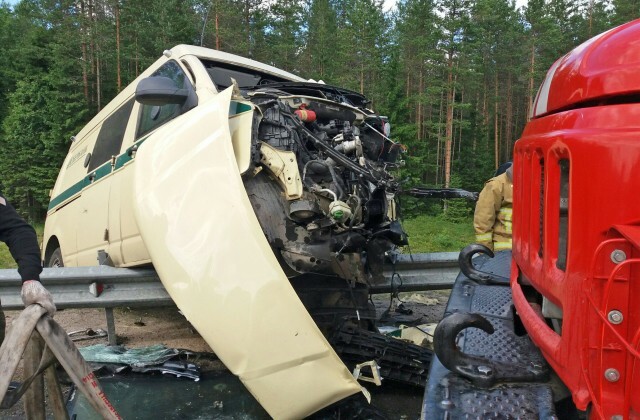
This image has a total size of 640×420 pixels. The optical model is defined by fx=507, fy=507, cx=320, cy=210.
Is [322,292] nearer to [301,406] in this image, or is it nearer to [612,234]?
[301,406]

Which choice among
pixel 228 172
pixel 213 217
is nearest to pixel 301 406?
pixel 213 217

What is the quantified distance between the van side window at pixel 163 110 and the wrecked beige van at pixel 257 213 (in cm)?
2

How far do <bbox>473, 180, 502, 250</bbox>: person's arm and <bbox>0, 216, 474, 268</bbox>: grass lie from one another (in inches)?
259

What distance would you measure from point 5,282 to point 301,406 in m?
2.50

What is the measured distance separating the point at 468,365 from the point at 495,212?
3.83 meters

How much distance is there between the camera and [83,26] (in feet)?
87.1

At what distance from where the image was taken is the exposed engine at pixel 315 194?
3.02m

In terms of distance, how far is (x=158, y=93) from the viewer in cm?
337

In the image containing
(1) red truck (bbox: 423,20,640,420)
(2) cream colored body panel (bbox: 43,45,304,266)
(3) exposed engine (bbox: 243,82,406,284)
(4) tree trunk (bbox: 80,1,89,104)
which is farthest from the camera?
(4) tree trunk (bbox: 80,1,89,104)

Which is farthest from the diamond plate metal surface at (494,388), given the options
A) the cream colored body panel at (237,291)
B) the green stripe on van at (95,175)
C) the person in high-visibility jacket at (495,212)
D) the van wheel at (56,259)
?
the van wheel at (56,259)

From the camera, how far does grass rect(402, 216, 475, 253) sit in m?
15.3

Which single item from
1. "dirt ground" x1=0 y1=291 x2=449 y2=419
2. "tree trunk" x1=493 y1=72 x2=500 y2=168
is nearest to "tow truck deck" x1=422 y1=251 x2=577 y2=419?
"dirt ground" x1=0 y1=291 x2=449 y2=419

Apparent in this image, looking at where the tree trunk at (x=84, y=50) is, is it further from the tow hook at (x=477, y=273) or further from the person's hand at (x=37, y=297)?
the tow hook at (x=477, y=273)

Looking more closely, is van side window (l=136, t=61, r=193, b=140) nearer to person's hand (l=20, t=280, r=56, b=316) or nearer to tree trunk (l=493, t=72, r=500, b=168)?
person's hand (l=20, t=280, r=56, b=316)
